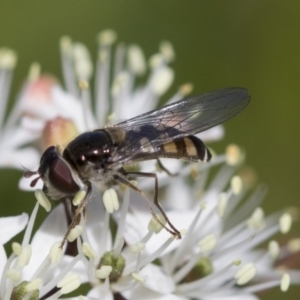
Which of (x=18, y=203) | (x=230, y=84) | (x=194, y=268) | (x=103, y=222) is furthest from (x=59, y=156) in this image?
(x=230, y=84)

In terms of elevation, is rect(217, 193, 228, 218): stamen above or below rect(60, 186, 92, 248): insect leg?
below

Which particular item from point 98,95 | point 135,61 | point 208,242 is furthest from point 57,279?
point 135,61

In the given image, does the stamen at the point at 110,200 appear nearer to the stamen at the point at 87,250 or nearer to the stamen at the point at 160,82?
the stamen at the point at 87,250

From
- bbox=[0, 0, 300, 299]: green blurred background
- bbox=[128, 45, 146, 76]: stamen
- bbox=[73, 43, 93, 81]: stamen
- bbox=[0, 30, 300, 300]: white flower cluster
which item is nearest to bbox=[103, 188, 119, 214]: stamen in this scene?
bbox=[0, 30, 300, 300]: white flower cluster

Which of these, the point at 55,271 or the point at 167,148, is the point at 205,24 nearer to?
the point at 167,148

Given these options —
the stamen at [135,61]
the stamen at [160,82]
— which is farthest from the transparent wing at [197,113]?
the stamen at [135,61]

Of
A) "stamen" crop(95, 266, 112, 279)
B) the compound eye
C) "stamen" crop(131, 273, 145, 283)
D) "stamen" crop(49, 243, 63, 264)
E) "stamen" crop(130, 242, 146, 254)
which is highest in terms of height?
the compound eye

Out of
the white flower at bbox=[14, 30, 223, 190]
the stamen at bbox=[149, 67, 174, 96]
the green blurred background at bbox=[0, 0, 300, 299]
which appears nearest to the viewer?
the white flower at bbox=[14, 30, 223, 190]

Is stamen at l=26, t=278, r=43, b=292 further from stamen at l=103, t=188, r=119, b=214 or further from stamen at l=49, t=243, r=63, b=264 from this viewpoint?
stamen at l=103, t=188, r=119, b=214
